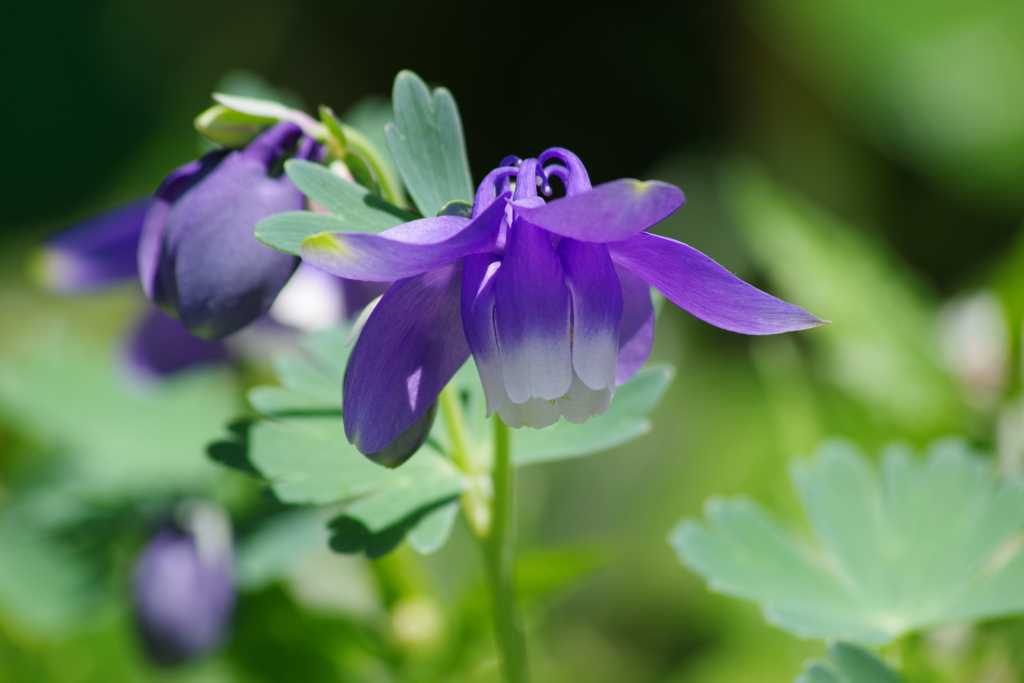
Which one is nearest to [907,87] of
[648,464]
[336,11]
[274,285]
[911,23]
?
[911,23]

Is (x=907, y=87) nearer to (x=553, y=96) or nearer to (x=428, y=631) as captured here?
(x=553, y=96)

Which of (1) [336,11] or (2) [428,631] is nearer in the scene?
(2) [428,631]

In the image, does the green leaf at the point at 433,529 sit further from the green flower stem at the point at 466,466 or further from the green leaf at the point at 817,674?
the green leaf at the point at 817,674

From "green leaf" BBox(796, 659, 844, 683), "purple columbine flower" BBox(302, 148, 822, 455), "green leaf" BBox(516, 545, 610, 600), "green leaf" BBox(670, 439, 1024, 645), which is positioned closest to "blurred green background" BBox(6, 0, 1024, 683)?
"green leaf" BBox(516, 545, 610, 600)

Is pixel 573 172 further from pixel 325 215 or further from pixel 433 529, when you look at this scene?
pixel 433 529

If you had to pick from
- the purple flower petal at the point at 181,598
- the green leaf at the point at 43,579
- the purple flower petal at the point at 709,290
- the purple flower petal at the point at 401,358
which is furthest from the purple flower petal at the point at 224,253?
the green leaf at the point at 43,579

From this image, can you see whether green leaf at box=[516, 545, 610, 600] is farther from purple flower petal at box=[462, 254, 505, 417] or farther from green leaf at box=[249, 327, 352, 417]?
purple flower petal at box=[462, 254, 505, 417]
